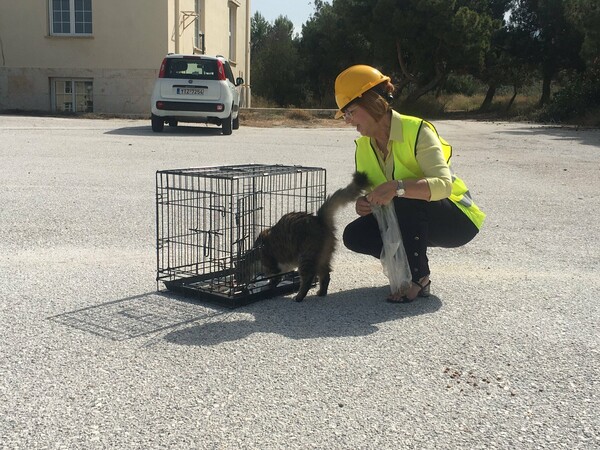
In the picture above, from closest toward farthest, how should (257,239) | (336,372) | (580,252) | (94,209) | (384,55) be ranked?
(336,372) < (257,239) < (580,252) < (94,209) < (384,55)

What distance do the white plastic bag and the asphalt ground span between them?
181 mm

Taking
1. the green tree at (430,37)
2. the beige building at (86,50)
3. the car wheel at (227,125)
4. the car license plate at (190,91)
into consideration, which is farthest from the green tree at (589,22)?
the car license plate at (190,91)

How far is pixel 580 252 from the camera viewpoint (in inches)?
253

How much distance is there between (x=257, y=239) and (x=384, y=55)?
3293 centimetres

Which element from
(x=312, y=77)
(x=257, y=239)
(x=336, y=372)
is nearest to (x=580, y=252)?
(x=257, y=239)

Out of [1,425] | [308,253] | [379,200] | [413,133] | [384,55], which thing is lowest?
[1,425]

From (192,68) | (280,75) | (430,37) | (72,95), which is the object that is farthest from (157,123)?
(280,75)

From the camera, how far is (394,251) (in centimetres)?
486

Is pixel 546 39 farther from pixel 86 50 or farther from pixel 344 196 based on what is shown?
pixel 344 196

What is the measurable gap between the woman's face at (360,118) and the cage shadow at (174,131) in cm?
1400

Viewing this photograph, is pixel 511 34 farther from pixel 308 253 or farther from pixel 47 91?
pixel 308 253

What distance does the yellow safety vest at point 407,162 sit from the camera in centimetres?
472

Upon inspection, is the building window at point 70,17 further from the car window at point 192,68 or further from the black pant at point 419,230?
the black pant at point 419,230

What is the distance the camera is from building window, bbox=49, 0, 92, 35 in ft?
87.8
